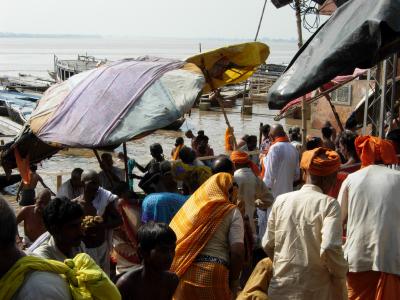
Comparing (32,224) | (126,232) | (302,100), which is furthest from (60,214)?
(302,100)

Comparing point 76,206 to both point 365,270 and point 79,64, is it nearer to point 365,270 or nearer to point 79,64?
point 365,270

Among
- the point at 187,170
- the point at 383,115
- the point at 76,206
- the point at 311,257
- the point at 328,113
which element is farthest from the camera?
the point at 328,113

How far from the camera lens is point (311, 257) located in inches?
164

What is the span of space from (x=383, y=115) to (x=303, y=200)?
10.5ft

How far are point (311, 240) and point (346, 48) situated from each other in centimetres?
129

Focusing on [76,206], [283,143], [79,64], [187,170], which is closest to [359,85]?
[283,143]

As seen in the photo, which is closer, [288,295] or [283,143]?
[288,295]

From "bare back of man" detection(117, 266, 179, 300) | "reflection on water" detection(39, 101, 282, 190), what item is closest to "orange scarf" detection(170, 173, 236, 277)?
"bare back of man" detection(117, 266, 179, 300)

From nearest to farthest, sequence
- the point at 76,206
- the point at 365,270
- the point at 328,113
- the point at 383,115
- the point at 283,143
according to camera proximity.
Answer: the point at 76,206 → the point at 365,270 → the point at 383,115 → the point at 283,143 → the point at 328,113

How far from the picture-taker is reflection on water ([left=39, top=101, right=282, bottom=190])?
66.2ft

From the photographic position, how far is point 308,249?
13.7 feet

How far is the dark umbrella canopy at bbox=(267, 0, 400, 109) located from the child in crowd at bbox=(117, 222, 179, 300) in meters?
1.40

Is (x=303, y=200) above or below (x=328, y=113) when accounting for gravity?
above

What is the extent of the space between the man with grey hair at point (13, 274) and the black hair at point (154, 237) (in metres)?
1.24
